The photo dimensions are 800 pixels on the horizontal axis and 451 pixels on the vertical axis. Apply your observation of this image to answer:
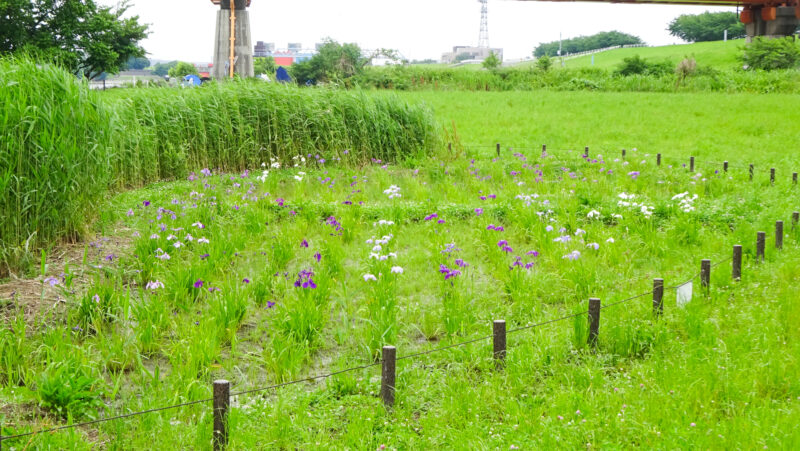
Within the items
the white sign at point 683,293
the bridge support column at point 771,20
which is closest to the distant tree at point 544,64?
the bridge support column at point 771,20

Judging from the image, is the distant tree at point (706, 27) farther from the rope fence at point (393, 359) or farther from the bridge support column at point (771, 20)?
the rope fence at point (393, 359)

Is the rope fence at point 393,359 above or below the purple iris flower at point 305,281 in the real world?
below

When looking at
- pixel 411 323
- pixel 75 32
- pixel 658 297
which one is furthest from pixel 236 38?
pixel 658 297

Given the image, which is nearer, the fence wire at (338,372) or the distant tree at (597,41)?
the fence wire at (338,372)

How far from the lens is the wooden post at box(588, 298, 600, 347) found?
184 inches

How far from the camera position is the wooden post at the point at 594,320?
467cm

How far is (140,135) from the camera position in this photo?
977 centimetres

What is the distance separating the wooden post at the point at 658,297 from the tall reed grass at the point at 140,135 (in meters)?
5.09

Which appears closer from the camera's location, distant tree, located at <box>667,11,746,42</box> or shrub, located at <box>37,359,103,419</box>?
shrub, located at <box>37,359,103,419</box>

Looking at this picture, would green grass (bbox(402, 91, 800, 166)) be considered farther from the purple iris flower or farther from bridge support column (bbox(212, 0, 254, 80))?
bridge support column (bbox(212, 0, 254, 80))

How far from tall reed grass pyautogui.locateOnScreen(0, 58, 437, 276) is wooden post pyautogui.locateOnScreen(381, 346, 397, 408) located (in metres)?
3.76

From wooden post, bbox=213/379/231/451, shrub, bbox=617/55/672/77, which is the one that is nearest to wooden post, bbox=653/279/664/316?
wooden post, bbox=213/379/231/451

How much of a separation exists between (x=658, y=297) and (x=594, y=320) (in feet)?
2.27

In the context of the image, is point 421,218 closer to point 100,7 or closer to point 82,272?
point 82,272
